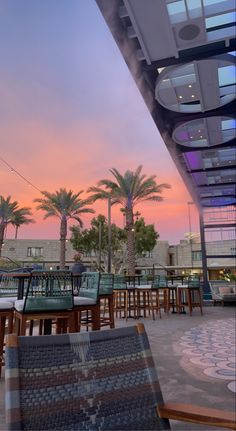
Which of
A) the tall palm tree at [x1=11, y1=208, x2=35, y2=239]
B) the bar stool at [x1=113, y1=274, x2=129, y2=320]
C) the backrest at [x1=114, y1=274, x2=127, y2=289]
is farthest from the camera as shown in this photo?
the tall palm tree at [x1=11, y1=208, x2=35, y2=239]

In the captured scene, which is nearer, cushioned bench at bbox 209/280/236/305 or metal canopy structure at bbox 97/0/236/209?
metal canopy structure at bbox 97/0/236/209

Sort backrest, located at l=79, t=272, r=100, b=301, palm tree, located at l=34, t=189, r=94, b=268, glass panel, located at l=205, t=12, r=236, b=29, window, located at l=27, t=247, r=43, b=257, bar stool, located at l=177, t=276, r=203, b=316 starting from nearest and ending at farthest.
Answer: backrest, located at l=79, t=272, r=100, b=301 < glass panel, located at l=205, t=12, r=236, b=29 < bar stool, located at l=177, t=276, r=203, b=316 < palm tree, located at l=34, t=189, r=94, b=268 < window, located at l=27, t=247, r=43, b=257

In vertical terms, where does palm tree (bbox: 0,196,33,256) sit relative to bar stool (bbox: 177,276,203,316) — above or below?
above

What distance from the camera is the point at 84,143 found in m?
10.0

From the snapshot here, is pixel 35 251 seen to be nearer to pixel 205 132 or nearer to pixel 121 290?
pixel 121 290

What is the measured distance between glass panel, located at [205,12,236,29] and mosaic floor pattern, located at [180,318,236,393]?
12.1 ft

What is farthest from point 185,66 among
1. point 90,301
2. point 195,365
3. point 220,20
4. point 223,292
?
point 223,292

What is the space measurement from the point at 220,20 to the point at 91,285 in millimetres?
3321

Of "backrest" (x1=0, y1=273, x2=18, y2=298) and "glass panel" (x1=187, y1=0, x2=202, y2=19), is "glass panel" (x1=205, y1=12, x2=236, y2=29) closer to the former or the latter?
"glass panel" (x1=187, y1=0, x2=202, y2=19)

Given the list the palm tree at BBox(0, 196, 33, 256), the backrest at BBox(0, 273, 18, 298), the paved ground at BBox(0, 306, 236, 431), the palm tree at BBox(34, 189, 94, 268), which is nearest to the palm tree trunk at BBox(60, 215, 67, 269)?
the palm tree at BBox(34, 189, 94, 268)

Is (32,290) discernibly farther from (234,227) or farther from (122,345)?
(234,227)

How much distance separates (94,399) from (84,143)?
379 inches

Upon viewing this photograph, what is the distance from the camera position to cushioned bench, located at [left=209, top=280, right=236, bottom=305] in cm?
1009

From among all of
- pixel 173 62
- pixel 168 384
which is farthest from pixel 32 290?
pixel 173 62
